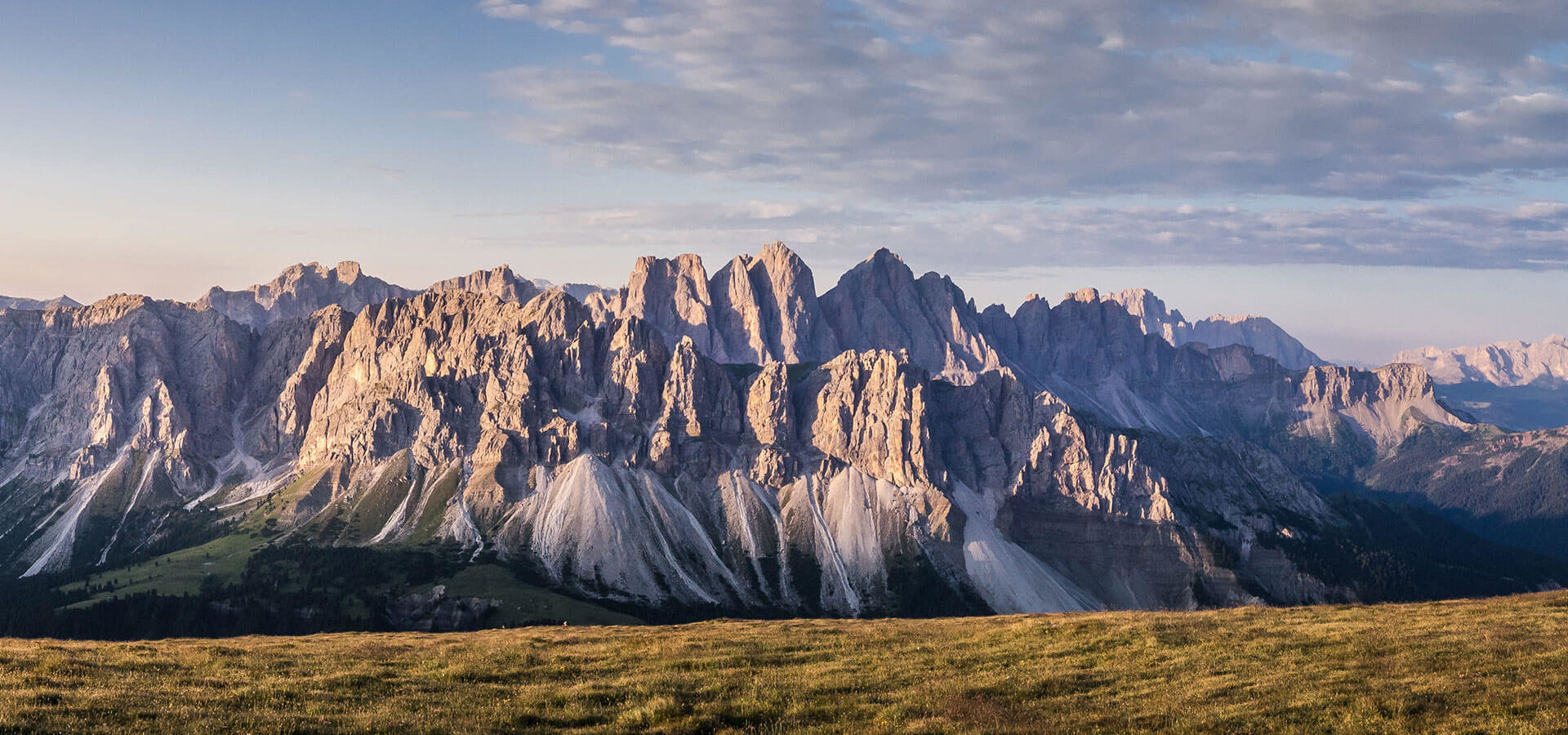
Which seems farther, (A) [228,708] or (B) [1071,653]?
(B) [1071,653]

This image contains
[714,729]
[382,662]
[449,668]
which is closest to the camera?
[714,729]

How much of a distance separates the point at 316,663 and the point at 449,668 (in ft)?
25.3

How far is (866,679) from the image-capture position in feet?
162

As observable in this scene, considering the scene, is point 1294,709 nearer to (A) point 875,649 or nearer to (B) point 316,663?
(A) point 875,649

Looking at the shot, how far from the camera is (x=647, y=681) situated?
48531 millimetres

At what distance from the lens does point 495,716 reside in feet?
134

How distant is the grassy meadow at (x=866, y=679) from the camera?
39.7 metres

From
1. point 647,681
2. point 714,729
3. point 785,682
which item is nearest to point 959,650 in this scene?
point 785,682

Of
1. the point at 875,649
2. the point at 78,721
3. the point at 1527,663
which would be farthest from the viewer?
the point at 875,649

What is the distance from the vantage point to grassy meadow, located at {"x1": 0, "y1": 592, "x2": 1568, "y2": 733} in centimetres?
3966

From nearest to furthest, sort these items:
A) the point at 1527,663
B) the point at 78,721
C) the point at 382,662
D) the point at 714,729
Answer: the point at 78,721
the point at 714,729
the point at 1527,663
the point at 382,662

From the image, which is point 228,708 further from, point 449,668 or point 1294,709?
point 1294,709

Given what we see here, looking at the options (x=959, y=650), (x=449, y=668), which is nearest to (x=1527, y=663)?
(x=959, y=650)

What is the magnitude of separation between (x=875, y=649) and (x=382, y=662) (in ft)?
85.0
